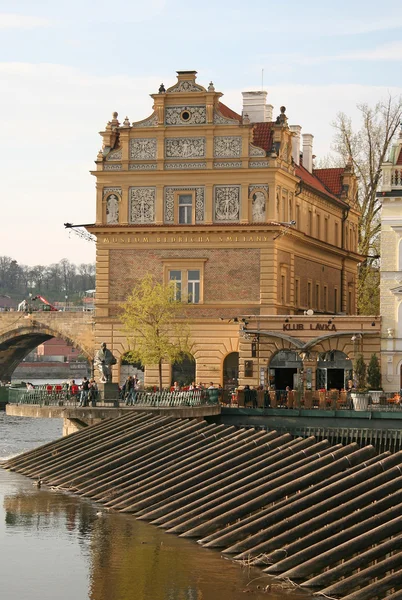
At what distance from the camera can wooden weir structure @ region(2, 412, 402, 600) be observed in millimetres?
32656

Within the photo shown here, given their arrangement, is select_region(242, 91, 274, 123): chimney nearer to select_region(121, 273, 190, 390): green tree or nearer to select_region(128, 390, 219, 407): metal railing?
select_region(121, 273, 190, 390): green tree

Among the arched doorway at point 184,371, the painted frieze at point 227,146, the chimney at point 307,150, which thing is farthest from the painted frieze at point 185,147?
the chimney at point 307,150

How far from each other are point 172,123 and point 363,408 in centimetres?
2059

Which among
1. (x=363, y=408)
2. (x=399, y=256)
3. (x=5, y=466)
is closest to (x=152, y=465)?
(x=5, y=466)

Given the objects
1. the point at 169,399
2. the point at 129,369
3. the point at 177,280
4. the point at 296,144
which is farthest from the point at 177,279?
the point at 296,144

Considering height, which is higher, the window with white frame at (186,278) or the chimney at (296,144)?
the chimney at (296,144)

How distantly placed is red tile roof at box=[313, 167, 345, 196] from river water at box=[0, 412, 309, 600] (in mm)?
48293

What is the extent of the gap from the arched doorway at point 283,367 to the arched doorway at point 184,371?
5.00m

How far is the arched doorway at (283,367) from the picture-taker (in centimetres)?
6912

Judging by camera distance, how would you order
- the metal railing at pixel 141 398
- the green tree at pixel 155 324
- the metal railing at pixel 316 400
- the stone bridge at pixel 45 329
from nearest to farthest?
the metal railing at pixel 316 400
the metal railing at pixel 141 398
the green tree at pixel 155 324
the stone bridge at pixel 45 329

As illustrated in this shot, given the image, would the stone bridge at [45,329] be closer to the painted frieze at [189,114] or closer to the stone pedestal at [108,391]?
the painted frieze at [189,114]

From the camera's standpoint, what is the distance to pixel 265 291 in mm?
71250

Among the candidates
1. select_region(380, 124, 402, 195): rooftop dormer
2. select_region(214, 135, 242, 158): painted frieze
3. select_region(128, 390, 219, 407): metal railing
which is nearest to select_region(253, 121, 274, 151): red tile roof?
select_region(214, 135, 242, 158): painted frieze

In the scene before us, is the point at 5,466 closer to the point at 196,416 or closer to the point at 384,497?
the point at 196,416
